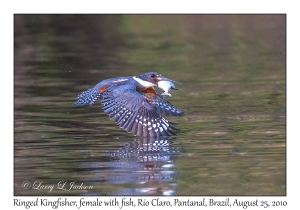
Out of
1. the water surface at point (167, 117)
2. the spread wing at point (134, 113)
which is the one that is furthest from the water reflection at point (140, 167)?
the spread wing at point (134, 113)

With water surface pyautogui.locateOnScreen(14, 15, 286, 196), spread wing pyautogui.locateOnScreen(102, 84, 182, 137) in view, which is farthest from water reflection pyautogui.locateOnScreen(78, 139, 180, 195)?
spread wing pyautogui.locateOnScreen(102, 84, 182, 137)

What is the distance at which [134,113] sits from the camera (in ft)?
31.7

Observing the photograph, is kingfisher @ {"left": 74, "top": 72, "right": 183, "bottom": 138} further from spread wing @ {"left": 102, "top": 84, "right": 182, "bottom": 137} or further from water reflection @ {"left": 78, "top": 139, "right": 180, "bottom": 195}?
water reflection @ {"left": 78, "top": 139, "right": 180, "bottom": 195}

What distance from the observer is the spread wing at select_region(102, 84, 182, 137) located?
959 centimetres

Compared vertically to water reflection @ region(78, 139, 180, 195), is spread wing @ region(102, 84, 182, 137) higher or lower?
higher

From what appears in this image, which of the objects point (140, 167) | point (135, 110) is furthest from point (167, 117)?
point (140, 167)

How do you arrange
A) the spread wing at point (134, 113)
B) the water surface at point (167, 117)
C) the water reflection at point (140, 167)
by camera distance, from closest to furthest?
the water reflection at point (140, 167) → the water surface at point (167, 117) → the spread wing at point (134, 113)

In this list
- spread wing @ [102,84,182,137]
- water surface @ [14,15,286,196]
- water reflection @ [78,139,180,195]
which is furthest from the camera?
spread wing @ [102,84,182,137]

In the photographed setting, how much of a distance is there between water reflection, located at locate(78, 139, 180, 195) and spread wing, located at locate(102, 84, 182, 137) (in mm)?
195

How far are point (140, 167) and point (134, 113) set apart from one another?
1.42 m

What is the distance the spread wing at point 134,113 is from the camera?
959 cm

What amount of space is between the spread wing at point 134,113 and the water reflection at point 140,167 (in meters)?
0.20

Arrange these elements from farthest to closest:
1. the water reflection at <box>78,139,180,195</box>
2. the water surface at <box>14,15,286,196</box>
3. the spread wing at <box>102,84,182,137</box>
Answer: the spread wing at <box>102,84,182,137</box>, the water surface at <box>14,15,286,196</box>, the water reflection at <box>78,139,180,195</box>

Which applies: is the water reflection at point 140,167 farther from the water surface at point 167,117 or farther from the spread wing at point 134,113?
the spread wing at point 134,113
